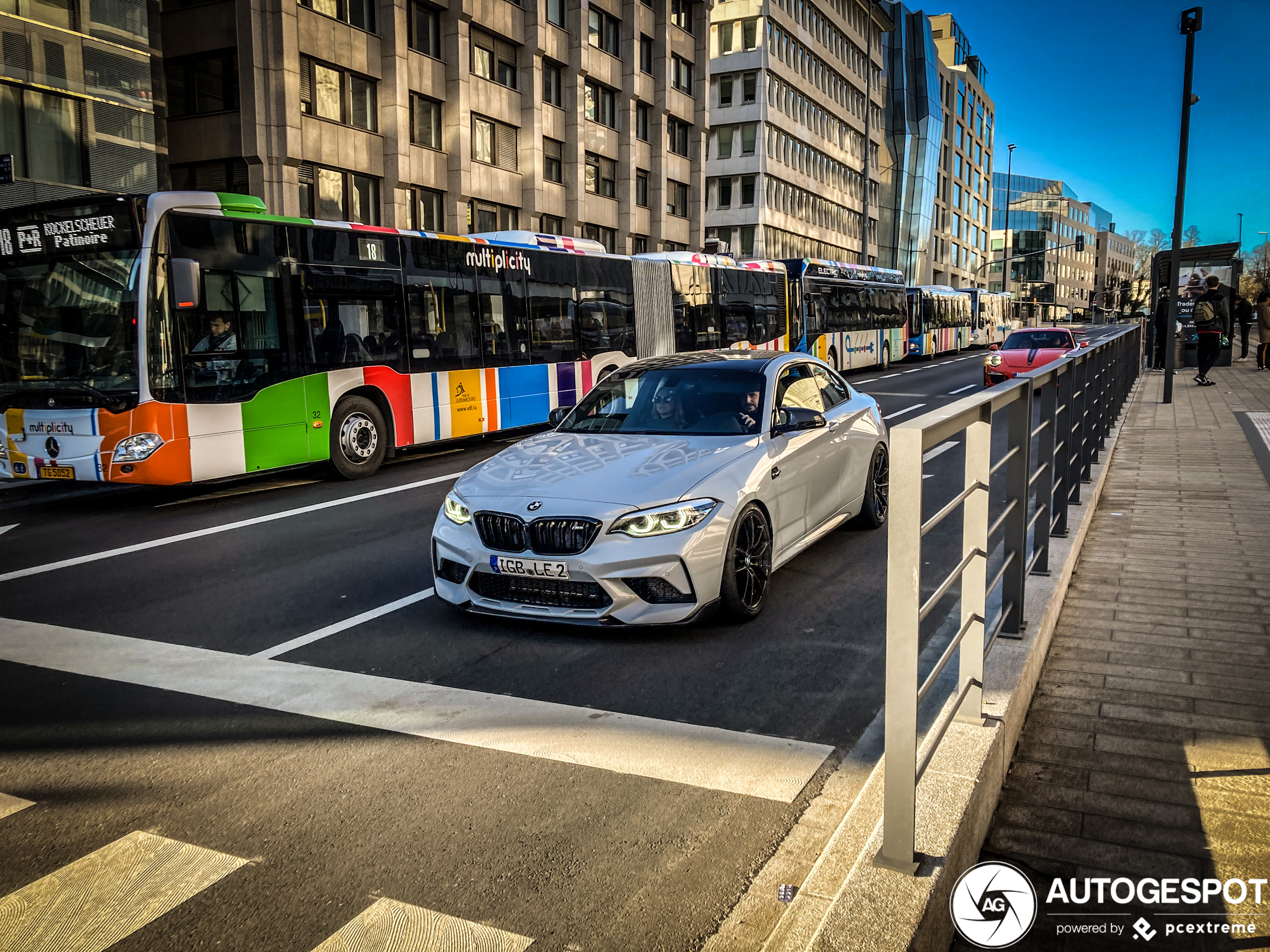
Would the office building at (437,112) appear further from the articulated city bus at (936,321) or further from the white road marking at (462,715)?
the white road marking at (462,715)

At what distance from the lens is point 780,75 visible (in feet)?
204

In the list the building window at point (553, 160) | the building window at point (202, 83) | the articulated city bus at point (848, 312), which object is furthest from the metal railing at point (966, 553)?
the building window at point (553, 160)

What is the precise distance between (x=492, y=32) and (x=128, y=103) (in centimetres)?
1521

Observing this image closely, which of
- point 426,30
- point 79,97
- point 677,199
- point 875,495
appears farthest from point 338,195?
point 875,495

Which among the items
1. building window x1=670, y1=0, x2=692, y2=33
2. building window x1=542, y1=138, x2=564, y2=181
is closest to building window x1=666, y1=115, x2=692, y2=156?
building window x1=670, y1=0, x2=692, y2=33

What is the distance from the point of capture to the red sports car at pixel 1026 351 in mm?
20078

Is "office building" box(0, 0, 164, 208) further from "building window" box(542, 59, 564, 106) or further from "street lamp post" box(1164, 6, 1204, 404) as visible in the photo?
"street lamp post" box(1164, 6, 1204, 404)

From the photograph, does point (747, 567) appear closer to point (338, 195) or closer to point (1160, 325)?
point (1160, 325)

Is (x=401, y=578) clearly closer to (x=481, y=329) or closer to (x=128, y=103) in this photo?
(x=481, y=329)

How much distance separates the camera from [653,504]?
18.0ft

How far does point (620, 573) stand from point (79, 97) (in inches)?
861

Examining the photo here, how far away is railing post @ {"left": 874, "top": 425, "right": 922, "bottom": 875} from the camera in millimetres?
2480

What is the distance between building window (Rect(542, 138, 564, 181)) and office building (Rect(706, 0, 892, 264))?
53.5 feet

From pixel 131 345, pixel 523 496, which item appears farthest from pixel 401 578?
pixel 131 345
